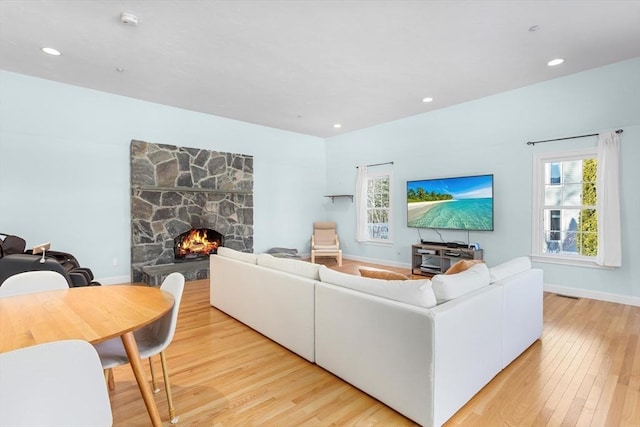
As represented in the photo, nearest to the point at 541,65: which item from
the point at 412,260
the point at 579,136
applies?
the point at 579,136

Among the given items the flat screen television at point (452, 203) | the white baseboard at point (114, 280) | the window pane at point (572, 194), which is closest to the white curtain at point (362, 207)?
the flat screen television at point (452, 203)

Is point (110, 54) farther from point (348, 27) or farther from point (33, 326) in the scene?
point (33, 326)

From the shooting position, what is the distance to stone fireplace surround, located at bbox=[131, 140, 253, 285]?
190 inches

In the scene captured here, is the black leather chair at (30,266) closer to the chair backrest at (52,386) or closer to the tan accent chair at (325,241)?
the chair backrest at (52,386)

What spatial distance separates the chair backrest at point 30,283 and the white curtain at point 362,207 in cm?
529

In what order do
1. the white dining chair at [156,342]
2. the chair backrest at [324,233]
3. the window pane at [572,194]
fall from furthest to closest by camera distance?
1. the chair backrest at [324,233]
2. the window pane at [572,194]
3. the white dining chair at [156,342]

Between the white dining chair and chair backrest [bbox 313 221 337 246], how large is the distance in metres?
4.97

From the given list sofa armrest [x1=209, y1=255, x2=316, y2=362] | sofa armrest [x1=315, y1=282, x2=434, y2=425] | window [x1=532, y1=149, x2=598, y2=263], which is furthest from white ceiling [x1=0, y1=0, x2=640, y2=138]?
sofa armrest [x1=315, y1=282, x2=434, y2=425]

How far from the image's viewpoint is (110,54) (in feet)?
11.1

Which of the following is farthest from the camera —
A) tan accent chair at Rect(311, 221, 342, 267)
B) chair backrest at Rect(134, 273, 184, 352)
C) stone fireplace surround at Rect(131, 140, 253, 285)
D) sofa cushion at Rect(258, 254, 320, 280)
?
tan accent chair at Rect(311, 221, 342, 267)

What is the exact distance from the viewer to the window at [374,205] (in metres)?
6.31

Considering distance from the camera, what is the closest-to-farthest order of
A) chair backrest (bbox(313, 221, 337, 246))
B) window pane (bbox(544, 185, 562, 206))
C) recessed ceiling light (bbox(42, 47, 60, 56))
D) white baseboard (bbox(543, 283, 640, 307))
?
recessed ceiling light (bbox(42, 47, 60, 56)) < white baseboard (bbox(543, 283, 640, 307)) < window pane (bbox(544, 185, 562, 206)) < chair backrest (bbox(313, 221, 337, 246))

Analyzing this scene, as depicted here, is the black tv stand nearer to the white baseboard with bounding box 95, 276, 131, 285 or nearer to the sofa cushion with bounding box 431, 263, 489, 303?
the sofa cushion with bounding box 431, 263, 489, 303

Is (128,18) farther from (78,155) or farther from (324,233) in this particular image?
(324,233)
